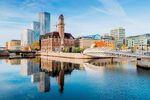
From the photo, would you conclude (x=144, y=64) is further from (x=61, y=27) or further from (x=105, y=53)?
(x=61, y=27)

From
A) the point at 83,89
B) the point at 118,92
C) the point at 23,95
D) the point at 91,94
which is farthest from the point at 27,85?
the point at 118,92

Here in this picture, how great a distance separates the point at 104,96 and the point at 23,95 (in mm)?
12098

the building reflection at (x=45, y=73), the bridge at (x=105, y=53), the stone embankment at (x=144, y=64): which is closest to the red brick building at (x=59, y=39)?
the bridge at (x=105, y=53)

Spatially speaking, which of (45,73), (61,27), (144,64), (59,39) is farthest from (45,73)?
(59,39)

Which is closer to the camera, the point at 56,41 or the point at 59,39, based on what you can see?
the point at 59,39

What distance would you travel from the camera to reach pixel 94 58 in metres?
119

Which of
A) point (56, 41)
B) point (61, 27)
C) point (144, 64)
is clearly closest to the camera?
point (144, 64)

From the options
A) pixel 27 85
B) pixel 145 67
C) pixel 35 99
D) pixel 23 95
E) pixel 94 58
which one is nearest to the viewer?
pixel 35 99

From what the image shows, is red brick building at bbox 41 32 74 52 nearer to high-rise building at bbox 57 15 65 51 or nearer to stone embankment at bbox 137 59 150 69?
high-rise building at bbox 57 15 65 51

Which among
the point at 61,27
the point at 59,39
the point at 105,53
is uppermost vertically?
the point at 61,27

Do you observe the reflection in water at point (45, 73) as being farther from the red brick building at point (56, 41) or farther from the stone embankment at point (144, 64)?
the red brick building at point (56, 41)

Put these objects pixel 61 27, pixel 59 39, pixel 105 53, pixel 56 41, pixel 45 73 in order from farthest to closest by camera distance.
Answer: pixel 56 41 → pixel 59 39 → pixel 61 27 → pixel 105 53 → pixel 45 73

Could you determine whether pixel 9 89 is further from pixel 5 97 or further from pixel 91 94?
pixel 91 94

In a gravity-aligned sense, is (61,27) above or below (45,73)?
above
